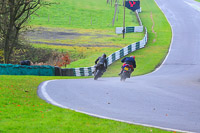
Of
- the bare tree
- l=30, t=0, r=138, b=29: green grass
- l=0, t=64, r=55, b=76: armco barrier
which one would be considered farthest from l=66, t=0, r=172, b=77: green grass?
the bare tree

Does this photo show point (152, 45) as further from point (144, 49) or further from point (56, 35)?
point (56, 35)

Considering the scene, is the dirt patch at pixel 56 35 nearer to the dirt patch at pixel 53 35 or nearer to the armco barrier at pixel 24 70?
the dirt patch at pixel 53 35

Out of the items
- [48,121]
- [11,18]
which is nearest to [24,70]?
[11,18]

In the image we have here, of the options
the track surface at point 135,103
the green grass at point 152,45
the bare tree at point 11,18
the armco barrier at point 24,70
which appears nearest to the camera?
the track surface at point 135,103

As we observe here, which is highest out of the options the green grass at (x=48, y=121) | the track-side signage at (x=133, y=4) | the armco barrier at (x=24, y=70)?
the track-side signage at (x=133, y=4)

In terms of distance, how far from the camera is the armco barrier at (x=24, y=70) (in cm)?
2244

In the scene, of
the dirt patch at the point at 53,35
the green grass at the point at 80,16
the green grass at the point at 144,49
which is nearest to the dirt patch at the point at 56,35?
the dirt patch at the point at 53,35

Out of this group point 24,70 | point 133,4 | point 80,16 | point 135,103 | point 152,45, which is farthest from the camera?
point 80,16

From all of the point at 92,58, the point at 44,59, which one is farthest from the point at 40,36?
the point at 92,58

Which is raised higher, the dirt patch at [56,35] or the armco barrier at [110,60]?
the dirt patch at [56,35]

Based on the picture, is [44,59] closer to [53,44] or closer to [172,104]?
[53,44]

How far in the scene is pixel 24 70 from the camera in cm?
2370

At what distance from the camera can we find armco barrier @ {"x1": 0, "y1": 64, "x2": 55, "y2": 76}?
22438mm

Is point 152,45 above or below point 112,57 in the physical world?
below
